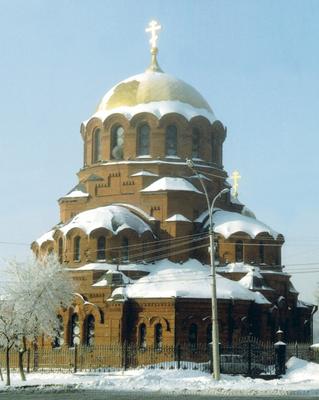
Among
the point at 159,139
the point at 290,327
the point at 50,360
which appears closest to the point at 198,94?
the point at 159,139

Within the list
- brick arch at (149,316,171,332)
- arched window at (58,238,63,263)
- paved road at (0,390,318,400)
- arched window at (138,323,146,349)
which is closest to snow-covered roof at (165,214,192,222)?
arched window at (58,238,63,263)

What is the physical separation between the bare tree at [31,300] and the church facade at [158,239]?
277cm

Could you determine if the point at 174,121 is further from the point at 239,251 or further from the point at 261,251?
the point at 261,251

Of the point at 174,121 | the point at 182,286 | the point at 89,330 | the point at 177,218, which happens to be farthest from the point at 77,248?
the point at 174,121

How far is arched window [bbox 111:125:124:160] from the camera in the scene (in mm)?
41281

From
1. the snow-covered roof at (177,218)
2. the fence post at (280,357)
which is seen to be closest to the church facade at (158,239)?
the snow-covered roof at (177,218)

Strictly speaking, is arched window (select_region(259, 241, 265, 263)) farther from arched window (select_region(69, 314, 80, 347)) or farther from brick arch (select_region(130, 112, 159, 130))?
arched window (select_region(69, 314, 80, 347))

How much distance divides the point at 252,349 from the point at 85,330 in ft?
29.9

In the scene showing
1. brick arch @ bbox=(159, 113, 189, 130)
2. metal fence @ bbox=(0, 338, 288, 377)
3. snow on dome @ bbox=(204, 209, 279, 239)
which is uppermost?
brick arch @ bbox=(159, 113, 189, 130)

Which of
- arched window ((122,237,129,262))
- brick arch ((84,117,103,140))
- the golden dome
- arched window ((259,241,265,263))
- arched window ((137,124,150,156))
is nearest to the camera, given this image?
arched window ((122,237,129,262))

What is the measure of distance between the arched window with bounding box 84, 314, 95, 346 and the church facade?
5 centimetres

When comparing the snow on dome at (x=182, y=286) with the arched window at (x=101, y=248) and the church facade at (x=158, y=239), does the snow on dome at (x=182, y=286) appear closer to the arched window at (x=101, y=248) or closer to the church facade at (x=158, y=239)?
the church facade at (x=158, y=239)

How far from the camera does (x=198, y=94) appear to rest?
43.1 m

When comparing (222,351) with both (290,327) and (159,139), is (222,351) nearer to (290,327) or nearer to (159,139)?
(290,327)
